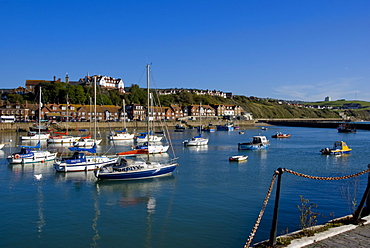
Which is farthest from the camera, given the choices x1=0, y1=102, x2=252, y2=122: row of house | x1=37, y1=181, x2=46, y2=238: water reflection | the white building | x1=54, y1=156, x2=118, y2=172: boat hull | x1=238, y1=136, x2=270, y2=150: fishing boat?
the white building

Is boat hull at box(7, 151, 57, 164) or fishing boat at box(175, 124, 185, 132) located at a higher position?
fishing boat at box(175, 124, 185, 132)

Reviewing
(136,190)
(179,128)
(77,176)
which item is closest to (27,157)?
(77,176)

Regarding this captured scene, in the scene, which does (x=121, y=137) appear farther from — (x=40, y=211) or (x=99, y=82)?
(x=99, y=82)

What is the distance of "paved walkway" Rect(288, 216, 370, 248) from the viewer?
9.73m

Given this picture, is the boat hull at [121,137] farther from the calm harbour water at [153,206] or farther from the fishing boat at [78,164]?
the fishing boat at [78,164]

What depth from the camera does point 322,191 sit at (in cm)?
2305

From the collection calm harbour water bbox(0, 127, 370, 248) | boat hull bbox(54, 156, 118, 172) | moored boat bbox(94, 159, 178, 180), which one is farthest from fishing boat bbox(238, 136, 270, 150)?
moored boat bbox(94, 159, 178, 180)

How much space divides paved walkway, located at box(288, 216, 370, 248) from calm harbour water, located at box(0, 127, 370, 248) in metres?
4.30

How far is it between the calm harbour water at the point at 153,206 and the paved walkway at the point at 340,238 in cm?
430

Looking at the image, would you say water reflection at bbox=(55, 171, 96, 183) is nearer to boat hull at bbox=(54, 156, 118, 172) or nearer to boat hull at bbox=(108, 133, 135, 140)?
boat hull at bbox=(54, 156, 118, 172)

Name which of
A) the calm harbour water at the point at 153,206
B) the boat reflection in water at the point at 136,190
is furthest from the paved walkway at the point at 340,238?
the boat reflection in water at the point at 136,190

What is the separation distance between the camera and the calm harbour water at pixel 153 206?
592 inches

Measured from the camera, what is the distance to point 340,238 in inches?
402

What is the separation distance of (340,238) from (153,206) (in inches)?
454
